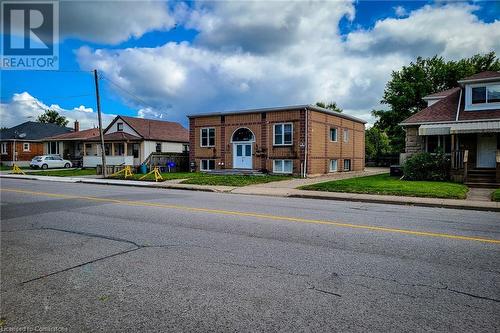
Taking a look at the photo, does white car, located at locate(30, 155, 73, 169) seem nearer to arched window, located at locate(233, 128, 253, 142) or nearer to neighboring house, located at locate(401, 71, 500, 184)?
arched window, located at locate(233, 128, 253, 142)

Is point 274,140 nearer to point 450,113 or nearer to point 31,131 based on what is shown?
point 450,113

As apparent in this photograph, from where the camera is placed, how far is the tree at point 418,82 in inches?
1710

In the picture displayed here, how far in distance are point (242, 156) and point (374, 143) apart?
44.2 metres

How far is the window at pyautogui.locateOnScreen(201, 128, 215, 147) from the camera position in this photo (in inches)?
1158

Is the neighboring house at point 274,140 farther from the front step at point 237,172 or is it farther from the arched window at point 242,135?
the front step at point 237,172

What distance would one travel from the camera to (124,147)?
39.4 metres

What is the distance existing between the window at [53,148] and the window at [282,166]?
3587 cm

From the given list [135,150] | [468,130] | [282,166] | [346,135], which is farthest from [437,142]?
[135,150]

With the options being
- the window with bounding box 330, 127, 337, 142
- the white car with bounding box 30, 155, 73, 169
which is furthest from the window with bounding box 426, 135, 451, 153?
the white car with bounding box 30, 155, 73, 169

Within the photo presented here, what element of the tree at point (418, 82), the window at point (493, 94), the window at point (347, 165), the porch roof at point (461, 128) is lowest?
the window at point (347, 165)

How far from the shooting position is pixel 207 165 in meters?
29.9

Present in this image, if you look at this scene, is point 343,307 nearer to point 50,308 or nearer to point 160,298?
point 160,298

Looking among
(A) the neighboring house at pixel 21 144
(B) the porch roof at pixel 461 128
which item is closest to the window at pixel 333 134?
(B) the porch roof at pixel 461 128

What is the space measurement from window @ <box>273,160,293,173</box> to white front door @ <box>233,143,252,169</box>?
6.99ft
